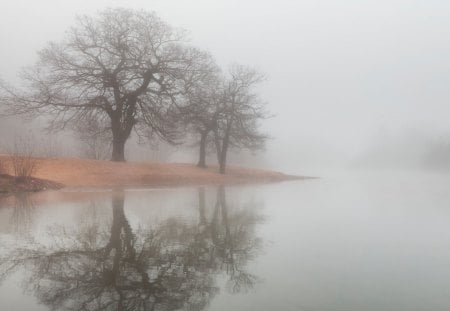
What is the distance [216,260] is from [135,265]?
1530 mm

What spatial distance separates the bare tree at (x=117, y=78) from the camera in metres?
28.1

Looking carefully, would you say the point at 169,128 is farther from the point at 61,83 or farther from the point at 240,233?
the point at 240,233

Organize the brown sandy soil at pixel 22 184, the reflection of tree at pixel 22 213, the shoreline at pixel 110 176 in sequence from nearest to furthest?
the reflection of tree at pixel 22 213
the brown sandy soil at pixel 22 184
the shoreline at pixel 110 176

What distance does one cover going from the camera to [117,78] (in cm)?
2917

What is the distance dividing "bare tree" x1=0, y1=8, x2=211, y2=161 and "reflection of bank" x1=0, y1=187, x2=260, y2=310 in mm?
19448

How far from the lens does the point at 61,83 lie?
2812 centimetres

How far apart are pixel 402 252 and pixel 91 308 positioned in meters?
6.55

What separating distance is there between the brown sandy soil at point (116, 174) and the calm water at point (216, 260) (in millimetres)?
9224

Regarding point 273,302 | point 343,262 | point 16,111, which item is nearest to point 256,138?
point 16,111

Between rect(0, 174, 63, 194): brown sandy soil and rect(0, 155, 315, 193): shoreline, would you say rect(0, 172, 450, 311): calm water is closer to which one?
rect(0, 174, 63, 194): brown sandy soil

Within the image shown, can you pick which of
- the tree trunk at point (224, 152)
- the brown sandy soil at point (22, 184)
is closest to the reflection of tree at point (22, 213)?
the brown sandy soil at point (22, 184)

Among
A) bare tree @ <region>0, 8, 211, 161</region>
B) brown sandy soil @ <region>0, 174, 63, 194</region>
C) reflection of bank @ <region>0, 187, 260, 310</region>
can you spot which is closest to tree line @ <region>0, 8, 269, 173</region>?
bare tree @ <region>0, 8, 211, 161</region>

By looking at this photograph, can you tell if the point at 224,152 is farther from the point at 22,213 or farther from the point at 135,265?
→ the point at 135,265

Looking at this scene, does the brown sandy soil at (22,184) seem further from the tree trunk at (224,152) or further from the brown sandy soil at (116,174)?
the tree trunk at (224,152)
